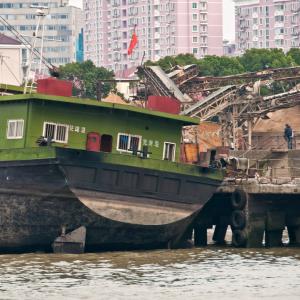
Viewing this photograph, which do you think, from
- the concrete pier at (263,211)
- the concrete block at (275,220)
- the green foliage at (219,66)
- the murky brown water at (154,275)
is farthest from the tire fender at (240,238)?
the green foliage at (219,66)

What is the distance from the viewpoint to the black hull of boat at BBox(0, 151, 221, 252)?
46.0 m

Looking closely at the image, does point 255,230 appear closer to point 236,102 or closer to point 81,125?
point 81,125

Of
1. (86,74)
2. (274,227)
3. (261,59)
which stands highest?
(261,59)

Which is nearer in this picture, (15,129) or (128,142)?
(15,129)

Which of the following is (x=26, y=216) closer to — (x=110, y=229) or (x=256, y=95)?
(x=110, y=229)

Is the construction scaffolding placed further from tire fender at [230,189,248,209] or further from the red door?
the red door

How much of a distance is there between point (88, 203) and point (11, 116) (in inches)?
174

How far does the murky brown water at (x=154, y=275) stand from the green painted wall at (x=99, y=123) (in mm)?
4084

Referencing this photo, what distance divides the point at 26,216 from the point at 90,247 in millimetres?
2562

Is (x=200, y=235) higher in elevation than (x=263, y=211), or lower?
lower

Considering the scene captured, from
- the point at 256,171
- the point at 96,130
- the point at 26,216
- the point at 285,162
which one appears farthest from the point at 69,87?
the point at 285,162

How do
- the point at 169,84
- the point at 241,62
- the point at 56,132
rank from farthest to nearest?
the point at 241,62 → the point at 169,84 → the point at 56,132

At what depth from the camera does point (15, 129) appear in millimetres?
47781

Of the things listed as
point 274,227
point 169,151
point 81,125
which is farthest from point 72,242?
point 274,227
